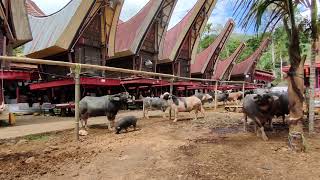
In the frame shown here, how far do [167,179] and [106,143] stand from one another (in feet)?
10.0

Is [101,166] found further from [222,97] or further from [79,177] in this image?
[222,97]

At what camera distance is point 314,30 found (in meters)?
7.95

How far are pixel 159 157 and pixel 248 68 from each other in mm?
38370

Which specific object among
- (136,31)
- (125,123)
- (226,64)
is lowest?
(125,123)

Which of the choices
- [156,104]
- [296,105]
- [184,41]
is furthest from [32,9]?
[296,105]

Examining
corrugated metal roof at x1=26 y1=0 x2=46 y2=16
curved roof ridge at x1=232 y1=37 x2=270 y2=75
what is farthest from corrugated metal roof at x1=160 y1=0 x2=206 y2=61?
curved roof ridge at x1=232 y1=37 x2=270 y2=75

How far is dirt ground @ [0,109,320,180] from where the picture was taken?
575 centimetres

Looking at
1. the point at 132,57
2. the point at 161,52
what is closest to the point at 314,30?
the point at 132,57

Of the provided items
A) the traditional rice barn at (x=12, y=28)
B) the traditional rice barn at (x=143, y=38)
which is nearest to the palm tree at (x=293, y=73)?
the traditional rice barn at (x=12, y=28)

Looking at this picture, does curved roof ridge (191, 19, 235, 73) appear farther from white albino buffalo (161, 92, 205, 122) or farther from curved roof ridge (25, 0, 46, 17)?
white albino buffalo (161, 92, 205, 122)

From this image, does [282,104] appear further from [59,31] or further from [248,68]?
[248,68]

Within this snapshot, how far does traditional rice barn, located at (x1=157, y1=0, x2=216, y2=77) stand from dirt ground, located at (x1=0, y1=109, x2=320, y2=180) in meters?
20.2

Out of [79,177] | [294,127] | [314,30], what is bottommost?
[79,177]

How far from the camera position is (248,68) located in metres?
43.3
